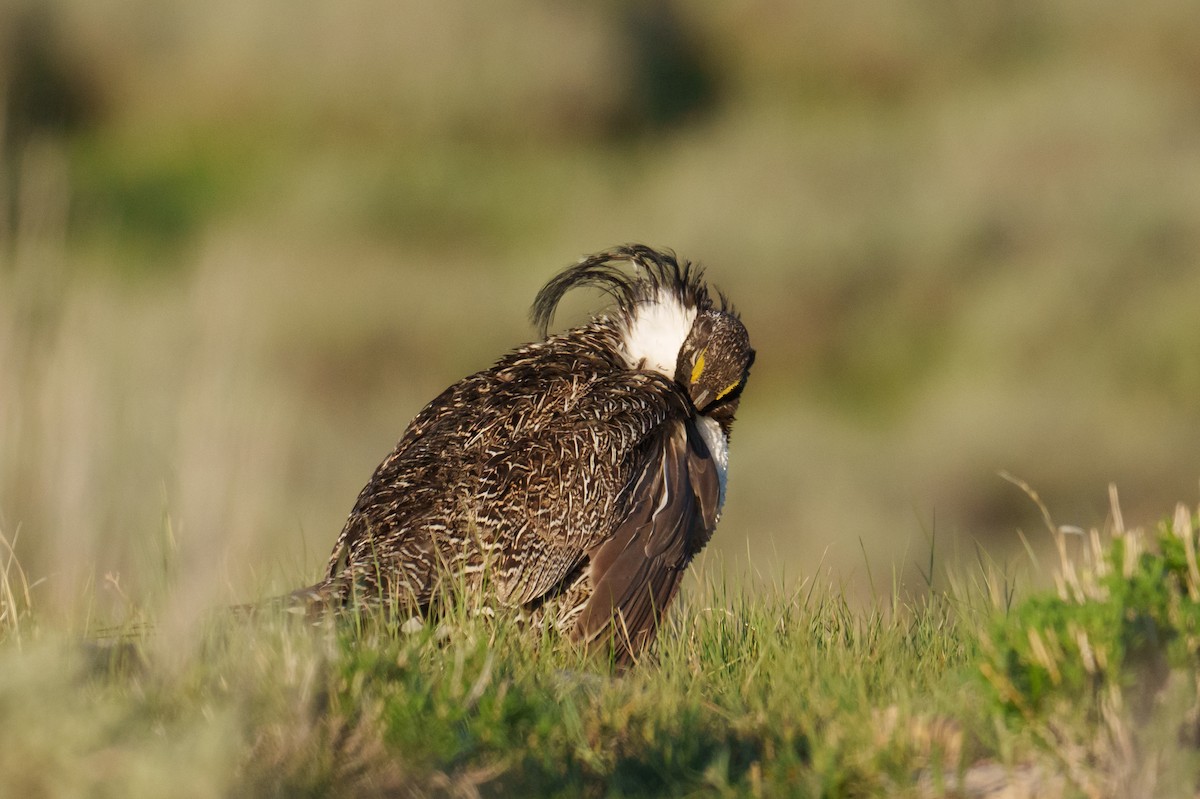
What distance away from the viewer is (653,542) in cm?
617

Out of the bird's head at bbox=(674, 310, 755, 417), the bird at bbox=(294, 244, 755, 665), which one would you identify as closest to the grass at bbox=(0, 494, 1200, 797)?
the bird at bbox=(294, 244, 755, 665)

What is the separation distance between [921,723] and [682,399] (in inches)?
112

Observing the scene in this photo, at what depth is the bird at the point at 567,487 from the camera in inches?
232

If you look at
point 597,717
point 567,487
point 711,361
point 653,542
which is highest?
point 711,361

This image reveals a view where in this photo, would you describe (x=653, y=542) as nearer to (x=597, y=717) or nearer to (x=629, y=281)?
(x=629, y=281)

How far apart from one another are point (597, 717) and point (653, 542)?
1.94 meters

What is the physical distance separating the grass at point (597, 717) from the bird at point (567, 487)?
1.22 metres

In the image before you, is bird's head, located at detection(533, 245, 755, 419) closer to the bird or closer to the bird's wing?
the bird

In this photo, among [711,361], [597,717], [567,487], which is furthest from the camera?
[711,361]

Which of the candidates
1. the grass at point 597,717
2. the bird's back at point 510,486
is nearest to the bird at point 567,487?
the bird's back at point 510,486

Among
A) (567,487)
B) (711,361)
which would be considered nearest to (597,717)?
(567,487)

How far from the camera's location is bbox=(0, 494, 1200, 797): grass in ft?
11.7

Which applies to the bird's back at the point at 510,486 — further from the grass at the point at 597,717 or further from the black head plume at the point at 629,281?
the grass at the point at 597,717

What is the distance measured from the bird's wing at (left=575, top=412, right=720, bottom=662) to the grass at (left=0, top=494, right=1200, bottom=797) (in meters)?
1.30
